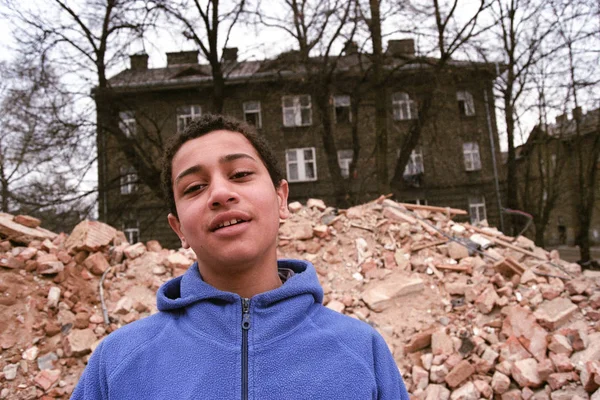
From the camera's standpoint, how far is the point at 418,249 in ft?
19.0

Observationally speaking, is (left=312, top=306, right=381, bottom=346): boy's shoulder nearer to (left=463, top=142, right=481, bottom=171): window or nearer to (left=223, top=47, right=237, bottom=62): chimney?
(left=223, top=47, right=237, bottom=62): chimney

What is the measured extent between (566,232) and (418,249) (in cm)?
3311

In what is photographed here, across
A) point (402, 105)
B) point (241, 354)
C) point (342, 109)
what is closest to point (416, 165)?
point (402, 105)

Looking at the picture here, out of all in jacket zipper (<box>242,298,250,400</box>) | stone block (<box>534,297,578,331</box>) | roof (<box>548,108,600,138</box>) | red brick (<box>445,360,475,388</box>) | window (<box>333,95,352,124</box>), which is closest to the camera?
jacket zipper (<box>242,298,250,400</box>)

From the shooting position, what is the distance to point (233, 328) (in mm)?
1389

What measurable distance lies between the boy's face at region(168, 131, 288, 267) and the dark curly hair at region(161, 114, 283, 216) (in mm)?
41

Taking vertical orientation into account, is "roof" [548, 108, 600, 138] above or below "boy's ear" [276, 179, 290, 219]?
above

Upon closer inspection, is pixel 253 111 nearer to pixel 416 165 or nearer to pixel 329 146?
pixel 329 146

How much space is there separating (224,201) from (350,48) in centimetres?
1192

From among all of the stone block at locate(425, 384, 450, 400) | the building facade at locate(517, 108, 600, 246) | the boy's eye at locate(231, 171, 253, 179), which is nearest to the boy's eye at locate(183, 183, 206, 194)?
the boy's eye at locate(231, 171, 253, 179)

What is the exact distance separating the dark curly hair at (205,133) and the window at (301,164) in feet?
60.7

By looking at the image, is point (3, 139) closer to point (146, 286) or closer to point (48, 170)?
point (48, 170)

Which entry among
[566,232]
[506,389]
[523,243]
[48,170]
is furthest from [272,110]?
[566,232]

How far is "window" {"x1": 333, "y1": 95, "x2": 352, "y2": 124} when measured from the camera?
20328mm
